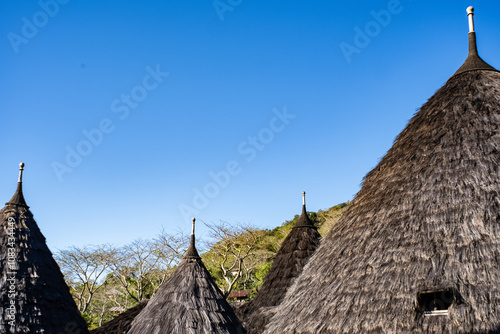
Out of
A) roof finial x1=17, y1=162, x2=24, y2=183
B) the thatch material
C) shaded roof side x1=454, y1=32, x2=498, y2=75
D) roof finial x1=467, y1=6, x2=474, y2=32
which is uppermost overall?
roof finial x1=467, y1=6, x2=474, y2=32

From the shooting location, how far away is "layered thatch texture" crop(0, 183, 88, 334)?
7.37m

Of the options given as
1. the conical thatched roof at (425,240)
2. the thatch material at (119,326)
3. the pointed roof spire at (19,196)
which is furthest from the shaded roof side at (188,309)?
the pointed roof spire at (19,196)

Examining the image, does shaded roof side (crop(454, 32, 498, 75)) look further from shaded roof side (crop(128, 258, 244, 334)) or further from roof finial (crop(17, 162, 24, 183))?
roof finial (crop(17, 162, 24, 183))

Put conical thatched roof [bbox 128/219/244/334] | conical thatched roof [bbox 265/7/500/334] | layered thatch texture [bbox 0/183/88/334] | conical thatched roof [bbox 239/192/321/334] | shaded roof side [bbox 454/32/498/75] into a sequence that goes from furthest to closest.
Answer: conical thatched roof [bbox 239/192/321/334], conical thatched roof [bbox 128/219/244/334], shaded roof side [bbox 454/32/498/75], layered thatch texture [bbox 0/183/88/334], conical thatched roof [bbox 265/7/500/334]

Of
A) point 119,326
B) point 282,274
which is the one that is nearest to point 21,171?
point 119,326

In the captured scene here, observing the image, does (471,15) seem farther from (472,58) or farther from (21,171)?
(21,171)

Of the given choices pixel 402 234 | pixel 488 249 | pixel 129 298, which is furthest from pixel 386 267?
pixel 129 298

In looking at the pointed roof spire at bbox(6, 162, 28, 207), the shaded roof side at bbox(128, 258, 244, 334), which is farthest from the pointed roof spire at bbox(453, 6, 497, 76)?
the pointed roof spire at bbox(6, 162, 28, 207)

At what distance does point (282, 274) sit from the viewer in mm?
11781

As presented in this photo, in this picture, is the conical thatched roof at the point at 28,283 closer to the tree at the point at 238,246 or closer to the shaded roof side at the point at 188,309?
the shaded roof side at the point at 188,309

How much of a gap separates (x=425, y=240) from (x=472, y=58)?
3902 millimetres

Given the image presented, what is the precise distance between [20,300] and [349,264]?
500 centimetres

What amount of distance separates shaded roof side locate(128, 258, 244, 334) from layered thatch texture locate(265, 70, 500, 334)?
78.8 inches

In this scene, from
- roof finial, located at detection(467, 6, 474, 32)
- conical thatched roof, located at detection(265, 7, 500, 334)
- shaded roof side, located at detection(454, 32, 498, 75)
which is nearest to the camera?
conical thatched roof, located at detection(265, 7, 500, 334)
